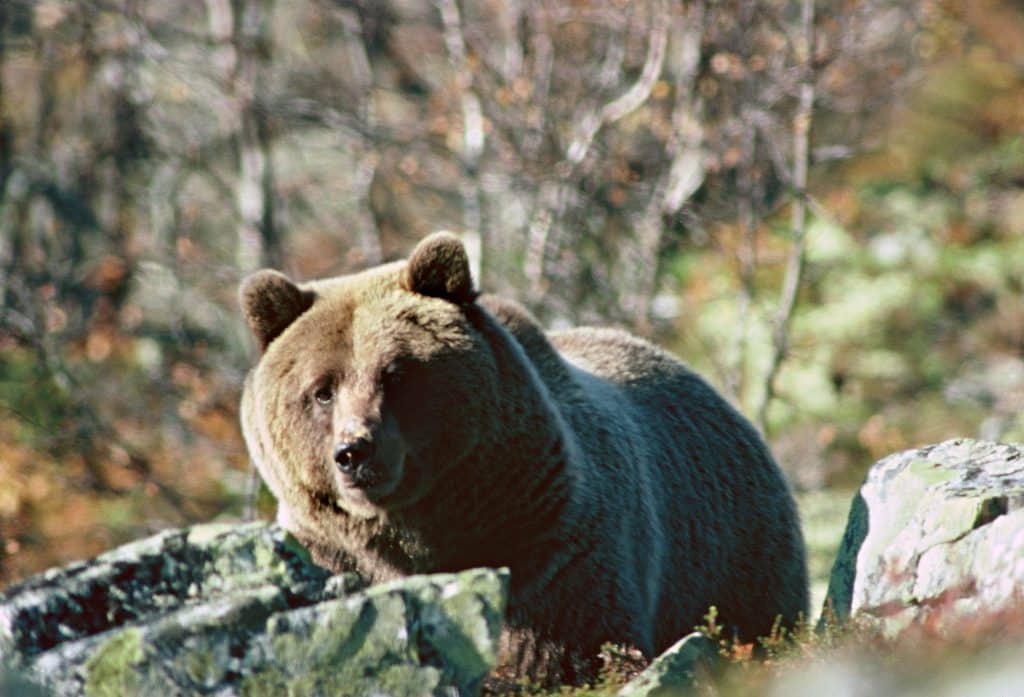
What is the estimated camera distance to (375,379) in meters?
5.49

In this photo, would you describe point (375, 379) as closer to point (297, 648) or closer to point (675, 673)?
point (297, 648)

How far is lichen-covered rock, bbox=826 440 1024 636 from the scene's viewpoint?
4820mm

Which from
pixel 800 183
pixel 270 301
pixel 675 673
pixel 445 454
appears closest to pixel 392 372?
pixel 445 454

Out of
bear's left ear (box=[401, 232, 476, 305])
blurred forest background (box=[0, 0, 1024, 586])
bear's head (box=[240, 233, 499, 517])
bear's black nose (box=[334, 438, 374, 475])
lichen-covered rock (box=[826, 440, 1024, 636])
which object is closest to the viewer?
lichen-covered rock (box=[826, 440, 1024, 636])

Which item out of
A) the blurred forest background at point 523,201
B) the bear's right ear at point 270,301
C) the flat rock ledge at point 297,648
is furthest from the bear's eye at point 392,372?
the blurred forest background at point 523,201

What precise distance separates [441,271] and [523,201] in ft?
24.8

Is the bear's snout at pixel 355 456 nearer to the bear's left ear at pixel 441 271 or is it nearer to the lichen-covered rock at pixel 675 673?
the bear's left ear at pixel 441 271

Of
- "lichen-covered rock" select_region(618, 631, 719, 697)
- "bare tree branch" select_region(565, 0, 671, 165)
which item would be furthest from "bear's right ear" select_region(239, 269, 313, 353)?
"bare tree branch" select_region(565, 0, 671, 165)

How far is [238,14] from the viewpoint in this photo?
1564 cm

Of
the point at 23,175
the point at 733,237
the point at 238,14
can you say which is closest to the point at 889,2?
the point at 733,237

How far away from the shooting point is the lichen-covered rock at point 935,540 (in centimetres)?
482

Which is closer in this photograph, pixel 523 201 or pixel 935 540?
pixel 935 540

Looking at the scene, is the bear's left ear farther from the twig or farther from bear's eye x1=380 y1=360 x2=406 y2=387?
the twig

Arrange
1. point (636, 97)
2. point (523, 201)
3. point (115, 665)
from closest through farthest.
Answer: point (115, 665), point (636, 97), point (523, 201)
